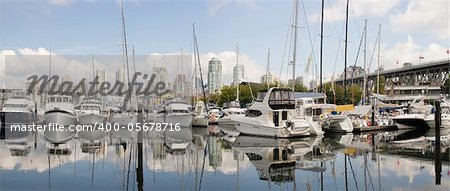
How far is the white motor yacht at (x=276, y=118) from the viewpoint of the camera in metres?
29.2

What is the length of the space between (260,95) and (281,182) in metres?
17.1

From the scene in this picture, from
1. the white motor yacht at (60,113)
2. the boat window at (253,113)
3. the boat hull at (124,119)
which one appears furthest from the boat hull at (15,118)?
the boat window at (253,113)

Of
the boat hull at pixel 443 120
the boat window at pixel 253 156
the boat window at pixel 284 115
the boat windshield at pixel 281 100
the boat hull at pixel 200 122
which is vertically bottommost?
the boat window at pixel 253 156

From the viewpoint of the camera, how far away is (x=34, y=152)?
2255 centimetres

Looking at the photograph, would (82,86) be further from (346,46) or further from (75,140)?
(346,46)

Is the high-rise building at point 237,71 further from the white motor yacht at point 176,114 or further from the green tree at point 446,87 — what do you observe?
the green tree at point 446,87

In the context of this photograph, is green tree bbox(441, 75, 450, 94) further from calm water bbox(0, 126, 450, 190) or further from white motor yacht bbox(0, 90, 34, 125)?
white motor yacht bbox(0, 90, 34, 125)

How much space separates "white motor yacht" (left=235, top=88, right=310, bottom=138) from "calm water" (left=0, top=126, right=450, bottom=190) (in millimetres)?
2007

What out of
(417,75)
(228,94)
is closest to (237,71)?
(228,94)

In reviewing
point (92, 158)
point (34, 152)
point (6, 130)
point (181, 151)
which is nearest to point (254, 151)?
point (181, 151)

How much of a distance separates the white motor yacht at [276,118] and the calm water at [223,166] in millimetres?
2007

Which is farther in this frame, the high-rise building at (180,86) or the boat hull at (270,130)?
the high-rise building at (180,86)

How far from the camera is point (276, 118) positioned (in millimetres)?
29938

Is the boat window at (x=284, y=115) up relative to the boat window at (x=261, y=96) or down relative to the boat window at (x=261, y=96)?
down
